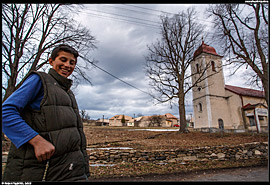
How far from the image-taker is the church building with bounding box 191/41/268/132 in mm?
22844

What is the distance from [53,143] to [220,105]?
27439 millimetres

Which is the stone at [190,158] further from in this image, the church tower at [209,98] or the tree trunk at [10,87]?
the church tower at [209,98]

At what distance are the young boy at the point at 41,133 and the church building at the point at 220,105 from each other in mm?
23734

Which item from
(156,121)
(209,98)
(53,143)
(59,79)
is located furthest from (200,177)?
(156,121)

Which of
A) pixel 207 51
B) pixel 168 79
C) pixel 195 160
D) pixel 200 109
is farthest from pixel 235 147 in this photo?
pixel 207 51

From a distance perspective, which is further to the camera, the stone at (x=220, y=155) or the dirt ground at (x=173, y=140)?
the dirt ground at (x=173, y=140)

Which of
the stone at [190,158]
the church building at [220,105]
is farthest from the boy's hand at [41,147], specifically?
the church building at [220,105]

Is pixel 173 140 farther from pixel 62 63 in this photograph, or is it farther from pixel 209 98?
pixel 209 98

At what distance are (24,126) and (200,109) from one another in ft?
88.3

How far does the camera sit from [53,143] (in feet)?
3.65

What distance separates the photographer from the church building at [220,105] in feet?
74.9

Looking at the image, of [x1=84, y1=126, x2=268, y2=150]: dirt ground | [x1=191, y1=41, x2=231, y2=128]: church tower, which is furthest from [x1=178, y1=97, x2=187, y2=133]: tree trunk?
[x1=191, y1=41, x2=231, y2=128]: church tower

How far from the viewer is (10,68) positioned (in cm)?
981

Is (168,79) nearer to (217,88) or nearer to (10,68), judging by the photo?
(217,88)
